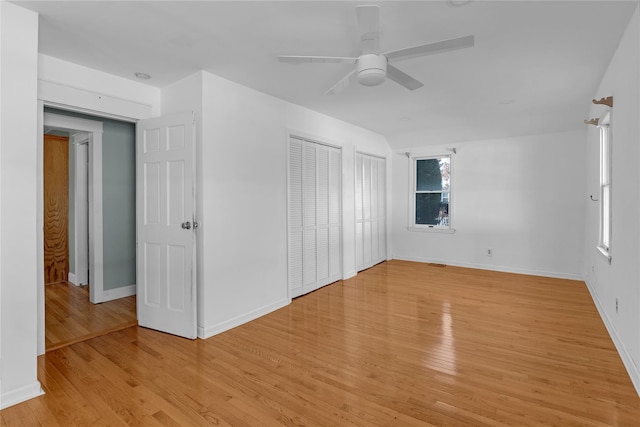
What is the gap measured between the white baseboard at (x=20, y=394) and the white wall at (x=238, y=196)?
48.0 inches

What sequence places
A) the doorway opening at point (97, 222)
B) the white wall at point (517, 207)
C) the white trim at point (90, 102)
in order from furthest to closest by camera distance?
the white wall at point (517, 207) < the doorway opening at point (97, 222) < the white trim at point (90, 102)

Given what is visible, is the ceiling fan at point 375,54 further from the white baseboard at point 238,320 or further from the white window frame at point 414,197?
the white window frame at point 414,197

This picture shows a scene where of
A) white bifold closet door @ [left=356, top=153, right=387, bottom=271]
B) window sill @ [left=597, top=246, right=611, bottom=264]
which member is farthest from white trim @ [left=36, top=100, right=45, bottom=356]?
window sill @ [left=597, top=246, right=611, bottom=264]

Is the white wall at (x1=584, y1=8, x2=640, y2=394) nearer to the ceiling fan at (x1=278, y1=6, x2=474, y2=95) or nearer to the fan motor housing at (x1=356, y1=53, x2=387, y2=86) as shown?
the ceiling fan at (x1=278, y1=6, x2=474, y2=95)

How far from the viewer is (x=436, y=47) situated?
6.85ft

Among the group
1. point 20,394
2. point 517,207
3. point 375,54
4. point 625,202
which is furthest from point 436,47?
point 517,207

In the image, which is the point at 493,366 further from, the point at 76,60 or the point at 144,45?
the point at 76,60

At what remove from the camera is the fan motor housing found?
2287 millimetres

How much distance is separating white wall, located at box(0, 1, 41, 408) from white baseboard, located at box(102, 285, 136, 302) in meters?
2.25

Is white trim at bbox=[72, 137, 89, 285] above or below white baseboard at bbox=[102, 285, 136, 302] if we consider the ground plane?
above

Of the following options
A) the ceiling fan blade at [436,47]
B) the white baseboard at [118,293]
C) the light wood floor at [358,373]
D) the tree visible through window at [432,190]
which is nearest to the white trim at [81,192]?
the white baseboard at [118,293]

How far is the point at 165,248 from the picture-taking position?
3.38 m

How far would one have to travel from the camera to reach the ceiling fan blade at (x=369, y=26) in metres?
1.90

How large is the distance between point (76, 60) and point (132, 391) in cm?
277
